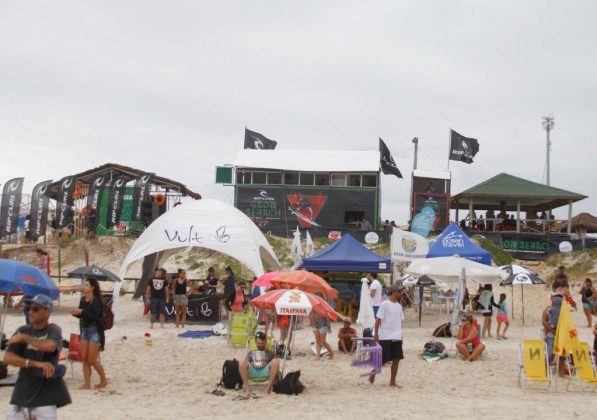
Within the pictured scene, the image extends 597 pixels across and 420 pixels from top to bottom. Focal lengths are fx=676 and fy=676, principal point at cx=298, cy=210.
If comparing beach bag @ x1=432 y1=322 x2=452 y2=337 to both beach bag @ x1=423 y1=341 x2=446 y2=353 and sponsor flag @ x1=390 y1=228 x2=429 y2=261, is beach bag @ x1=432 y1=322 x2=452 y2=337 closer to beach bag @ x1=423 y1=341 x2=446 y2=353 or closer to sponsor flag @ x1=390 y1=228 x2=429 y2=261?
beach bag @ x1=423 y1=341 x2=446 y2=353

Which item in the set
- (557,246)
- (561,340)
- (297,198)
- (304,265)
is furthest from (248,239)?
(557,246)

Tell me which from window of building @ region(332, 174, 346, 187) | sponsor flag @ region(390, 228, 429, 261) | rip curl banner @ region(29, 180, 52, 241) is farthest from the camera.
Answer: window of building @ region(332, 174, 346, 187)

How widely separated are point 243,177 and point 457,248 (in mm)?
15897

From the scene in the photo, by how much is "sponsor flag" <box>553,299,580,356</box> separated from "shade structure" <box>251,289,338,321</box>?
3130 mm

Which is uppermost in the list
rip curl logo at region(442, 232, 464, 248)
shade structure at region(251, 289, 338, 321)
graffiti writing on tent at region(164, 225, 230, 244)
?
rip curl logo at region(442, 232, 464, 248)

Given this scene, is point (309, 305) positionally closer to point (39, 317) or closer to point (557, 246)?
point (39, 317)

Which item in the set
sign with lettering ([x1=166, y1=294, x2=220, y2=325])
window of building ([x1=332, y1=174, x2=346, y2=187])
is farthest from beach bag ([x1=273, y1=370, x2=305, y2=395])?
window of building ([x1=332, y1=174, x2=346, y2=187])

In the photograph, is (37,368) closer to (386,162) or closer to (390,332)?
(390,332)

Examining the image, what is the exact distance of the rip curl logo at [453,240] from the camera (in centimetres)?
1685

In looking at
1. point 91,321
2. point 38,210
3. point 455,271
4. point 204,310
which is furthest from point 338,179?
point 91,321

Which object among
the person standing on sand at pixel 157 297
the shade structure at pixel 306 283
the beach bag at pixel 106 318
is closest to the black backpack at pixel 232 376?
the beach bag at pixel 106 318

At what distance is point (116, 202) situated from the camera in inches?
1185

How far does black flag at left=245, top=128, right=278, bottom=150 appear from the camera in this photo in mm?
36022

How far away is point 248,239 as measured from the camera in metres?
16.7
